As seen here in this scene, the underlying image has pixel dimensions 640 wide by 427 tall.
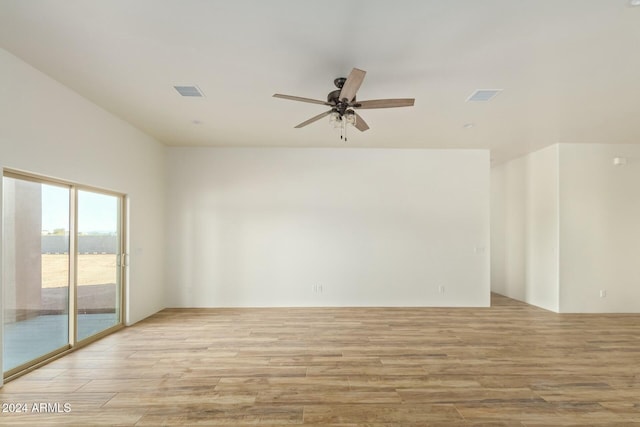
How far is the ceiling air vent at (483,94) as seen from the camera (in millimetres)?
3242

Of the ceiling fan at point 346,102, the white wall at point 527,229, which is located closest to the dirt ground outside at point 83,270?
the ceiling fan at point 346,102

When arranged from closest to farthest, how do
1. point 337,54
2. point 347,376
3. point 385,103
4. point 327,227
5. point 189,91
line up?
point 337,54, point 385,103, point 347,376, point 189,91, point 327,227

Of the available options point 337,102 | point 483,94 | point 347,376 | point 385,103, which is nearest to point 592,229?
point 483,94

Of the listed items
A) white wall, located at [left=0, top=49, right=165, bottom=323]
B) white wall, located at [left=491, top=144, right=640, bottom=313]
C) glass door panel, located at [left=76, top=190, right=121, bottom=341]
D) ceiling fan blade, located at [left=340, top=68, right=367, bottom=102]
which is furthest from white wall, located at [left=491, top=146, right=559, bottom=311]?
glass door panel, located at [left=76, top=190, right=121, bottom=341]

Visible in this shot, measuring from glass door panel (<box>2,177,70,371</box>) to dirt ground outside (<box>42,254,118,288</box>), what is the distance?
11 mm

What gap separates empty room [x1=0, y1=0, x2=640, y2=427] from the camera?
7.57ft

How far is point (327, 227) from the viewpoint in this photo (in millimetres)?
5645

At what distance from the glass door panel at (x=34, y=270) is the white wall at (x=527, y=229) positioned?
24.1ft

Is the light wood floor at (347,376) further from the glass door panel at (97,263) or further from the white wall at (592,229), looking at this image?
the white wall at (592,229)

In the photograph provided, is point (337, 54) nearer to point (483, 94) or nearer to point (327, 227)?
point (483, 94)

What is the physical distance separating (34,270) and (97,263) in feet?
3.05

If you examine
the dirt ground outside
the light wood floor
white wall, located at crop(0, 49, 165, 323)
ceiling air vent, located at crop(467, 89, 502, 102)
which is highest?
ceiling air vent, located at crop(467, 89, 502, 102)

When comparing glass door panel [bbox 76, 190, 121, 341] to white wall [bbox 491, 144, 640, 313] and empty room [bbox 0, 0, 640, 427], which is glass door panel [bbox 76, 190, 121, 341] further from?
white wall [bbox 491, 144, 640, 313]

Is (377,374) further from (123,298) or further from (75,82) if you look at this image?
(75,82)
